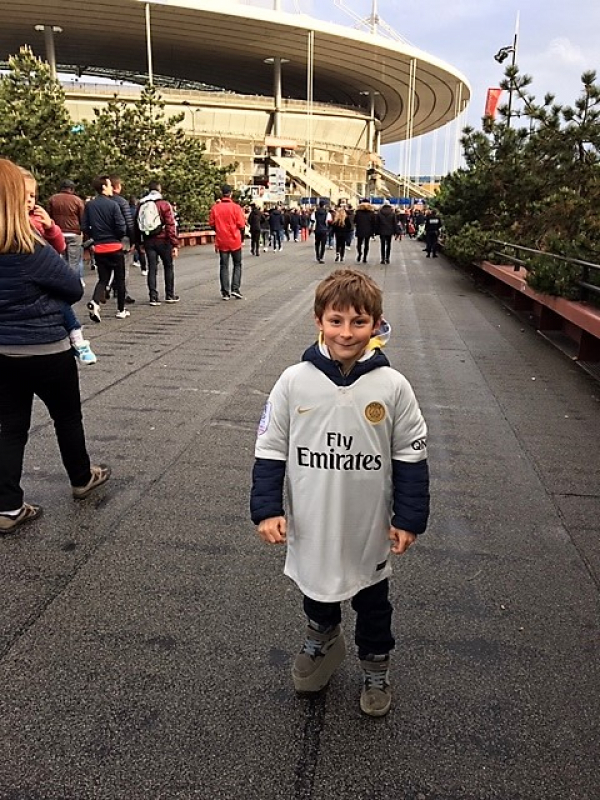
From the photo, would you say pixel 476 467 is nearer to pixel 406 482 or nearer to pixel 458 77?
pixel 406 482

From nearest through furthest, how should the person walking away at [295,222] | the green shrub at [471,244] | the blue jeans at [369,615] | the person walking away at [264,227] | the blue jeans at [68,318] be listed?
the blue jeans at [369,615], the blue jeans at [68,318], the green shrub at [471,244], the person walking away at [264,227], the person walking away at [295,222]

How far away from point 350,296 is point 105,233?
27.6 feet

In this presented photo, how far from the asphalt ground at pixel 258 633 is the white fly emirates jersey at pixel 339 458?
54cm

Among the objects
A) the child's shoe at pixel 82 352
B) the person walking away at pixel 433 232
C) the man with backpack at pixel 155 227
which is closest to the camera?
the child's shoe at pixel 82 352

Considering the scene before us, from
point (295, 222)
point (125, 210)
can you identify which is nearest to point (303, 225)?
point (295, 222)

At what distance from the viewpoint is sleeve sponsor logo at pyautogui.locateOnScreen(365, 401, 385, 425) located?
2201mm

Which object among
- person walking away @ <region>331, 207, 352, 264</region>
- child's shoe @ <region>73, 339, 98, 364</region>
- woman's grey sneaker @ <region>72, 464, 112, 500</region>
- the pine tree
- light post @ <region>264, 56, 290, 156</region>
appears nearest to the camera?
child's shoe @ <region>73, 339, 98, 364</region>

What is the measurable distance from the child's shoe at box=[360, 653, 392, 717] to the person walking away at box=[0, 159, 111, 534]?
2154 millimetres

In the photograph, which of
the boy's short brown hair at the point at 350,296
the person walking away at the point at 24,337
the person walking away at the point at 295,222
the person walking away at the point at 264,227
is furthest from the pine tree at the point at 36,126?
the person walking away at the point at 295,222

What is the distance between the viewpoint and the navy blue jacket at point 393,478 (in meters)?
2.22

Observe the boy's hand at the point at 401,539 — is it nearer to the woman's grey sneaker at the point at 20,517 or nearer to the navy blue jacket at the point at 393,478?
the navy blue jacket at the point at 393,478

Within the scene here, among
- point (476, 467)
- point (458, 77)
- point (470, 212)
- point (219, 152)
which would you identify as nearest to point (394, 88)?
point (458, 77)

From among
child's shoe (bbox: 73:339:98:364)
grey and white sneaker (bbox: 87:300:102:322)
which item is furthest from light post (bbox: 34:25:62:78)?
child's shoe (bbox: 73:339:98:364)

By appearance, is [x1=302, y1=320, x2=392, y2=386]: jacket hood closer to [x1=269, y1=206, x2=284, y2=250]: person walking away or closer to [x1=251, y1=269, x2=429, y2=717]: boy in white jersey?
[x1=251, y1=269, x2=429, y2=717]: boy in white jersey
